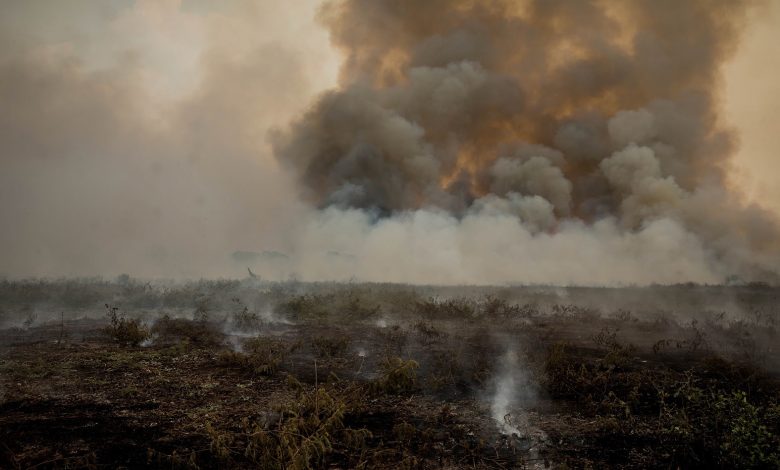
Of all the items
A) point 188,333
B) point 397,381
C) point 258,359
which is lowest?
point 188,333

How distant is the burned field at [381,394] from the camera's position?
693cm

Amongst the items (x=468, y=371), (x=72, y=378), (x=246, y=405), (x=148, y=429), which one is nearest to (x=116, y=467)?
(x=148, y=429)

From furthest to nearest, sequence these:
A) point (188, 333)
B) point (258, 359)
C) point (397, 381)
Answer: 1. point (188, 333)
2. point (258, 359)
3. point (397, 381)

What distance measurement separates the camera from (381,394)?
33.4 ft

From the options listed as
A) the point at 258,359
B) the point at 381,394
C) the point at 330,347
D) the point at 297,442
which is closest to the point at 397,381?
the point at 381,394

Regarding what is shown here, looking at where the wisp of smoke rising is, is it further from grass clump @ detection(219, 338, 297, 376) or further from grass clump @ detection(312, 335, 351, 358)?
grass clump @ detection(219, 338, 297, 376)

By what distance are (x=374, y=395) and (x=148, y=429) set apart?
4697 mm

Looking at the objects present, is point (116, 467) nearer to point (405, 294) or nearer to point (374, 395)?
point (374, 395)

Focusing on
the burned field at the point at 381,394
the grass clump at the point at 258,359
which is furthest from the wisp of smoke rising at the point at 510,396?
the grass clump at the point at 258,359

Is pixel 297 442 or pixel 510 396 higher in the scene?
pixel 510 396

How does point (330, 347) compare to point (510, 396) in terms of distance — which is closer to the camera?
point (510, 396)

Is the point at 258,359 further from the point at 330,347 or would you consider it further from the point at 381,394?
the point at 381,394

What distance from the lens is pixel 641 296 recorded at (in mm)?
32312

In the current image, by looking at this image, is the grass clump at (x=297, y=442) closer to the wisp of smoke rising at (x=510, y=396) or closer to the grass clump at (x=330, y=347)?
the wisp of smoke rising at (x=510, y=396)
